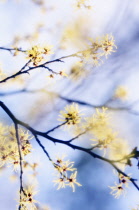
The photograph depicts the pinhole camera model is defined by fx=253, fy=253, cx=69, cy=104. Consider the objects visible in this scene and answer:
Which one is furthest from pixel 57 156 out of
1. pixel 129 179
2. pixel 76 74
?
pixel 76 74

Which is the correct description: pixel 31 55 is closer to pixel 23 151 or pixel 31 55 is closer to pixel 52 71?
pixel 52 71

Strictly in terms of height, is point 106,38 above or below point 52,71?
above

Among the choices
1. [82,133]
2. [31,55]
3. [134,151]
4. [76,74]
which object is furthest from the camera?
[76,74]

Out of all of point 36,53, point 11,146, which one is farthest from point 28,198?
point 36,53

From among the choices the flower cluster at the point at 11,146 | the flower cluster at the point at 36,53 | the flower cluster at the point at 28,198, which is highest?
the flower cluster at the point at 36,53

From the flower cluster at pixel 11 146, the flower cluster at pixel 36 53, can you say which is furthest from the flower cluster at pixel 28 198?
the flower cluster at pixel 36 53

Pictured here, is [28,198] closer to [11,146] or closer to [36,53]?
[11,146]

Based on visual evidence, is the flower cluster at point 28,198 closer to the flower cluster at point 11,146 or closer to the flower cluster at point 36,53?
the flower cluster at point 11,146

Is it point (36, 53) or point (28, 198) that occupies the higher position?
point (36, 53)
